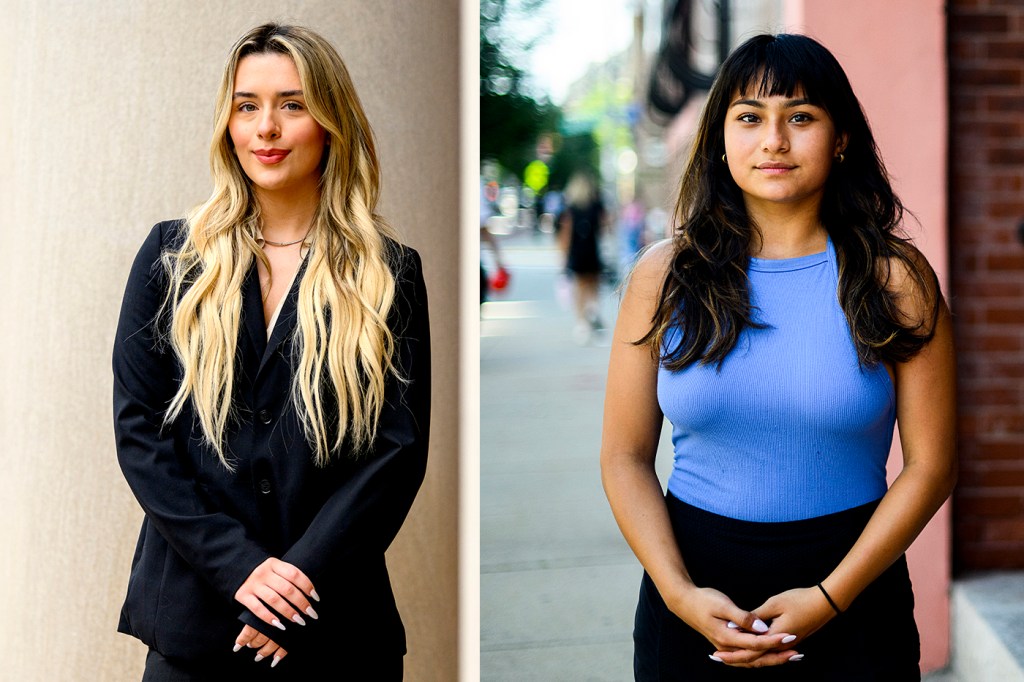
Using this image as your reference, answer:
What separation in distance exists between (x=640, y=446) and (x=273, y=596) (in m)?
0.79

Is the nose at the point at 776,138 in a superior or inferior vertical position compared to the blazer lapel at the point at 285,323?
superior


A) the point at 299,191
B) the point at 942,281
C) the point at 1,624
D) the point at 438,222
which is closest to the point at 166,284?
the point at 299,191

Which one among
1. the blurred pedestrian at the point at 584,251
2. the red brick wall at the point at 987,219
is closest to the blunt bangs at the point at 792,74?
the red brick wall at the point at 987,219

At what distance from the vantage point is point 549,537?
→ 19.7 feet

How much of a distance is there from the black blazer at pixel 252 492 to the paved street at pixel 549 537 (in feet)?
3.06

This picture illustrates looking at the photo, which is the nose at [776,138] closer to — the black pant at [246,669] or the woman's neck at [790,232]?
the woman's neck at [790,232]

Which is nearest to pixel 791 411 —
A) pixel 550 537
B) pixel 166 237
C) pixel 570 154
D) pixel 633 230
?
pixel 166 237

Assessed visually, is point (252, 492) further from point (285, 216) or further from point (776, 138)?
point (776, 138)

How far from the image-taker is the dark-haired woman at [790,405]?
2.13m

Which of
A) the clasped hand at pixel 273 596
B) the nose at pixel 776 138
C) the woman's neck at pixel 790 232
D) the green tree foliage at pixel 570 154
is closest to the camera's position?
the clasped hand at pixel 273 596

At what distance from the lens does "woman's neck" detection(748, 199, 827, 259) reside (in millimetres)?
2264

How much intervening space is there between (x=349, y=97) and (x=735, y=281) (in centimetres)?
86

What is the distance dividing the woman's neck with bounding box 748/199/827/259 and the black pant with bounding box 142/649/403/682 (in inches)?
46.1

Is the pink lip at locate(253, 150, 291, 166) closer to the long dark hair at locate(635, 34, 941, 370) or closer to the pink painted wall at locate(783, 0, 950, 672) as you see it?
the long dark hair at locate(635, 34, 941, 370)
